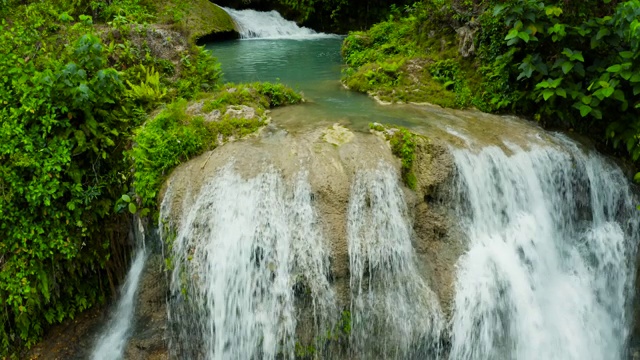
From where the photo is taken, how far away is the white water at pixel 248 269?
466 centimetres

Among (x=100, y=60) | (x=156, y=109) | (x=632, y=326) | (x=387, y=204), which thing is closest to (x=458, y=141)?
(x=387, y=204)

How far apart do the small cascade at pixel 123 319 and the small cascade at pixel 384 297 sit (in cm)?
258

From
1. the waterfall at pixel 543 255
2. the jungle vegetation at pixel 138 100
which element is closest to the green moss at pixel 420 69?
the jungle vegetation at pixel 138 100

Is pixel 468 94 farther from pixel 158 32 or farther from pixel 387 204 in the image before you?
pixel 158 32

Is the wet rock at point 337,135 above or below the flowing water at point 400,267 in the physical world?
above

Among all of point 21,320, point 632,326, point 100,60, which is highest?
point 100,60

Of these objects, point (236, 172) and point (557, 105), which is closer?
point (236, 172)

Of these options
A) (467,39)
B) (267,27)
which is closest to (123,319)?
(467,39)

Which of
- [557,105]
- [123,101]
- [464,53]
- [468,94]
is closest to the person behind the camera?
[123,101]

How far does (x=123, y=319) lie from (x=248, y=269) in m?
1.97

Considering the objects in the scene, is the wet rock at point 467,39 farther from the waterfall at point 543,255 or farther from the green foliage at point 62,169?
the green foliage at point 62,169

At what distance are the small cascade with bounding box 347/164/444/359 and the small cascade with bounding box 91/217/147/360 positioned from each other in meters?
2.58

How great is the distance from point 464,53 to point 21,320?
7.72m

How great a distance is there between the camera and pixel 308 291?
462 centimetres
